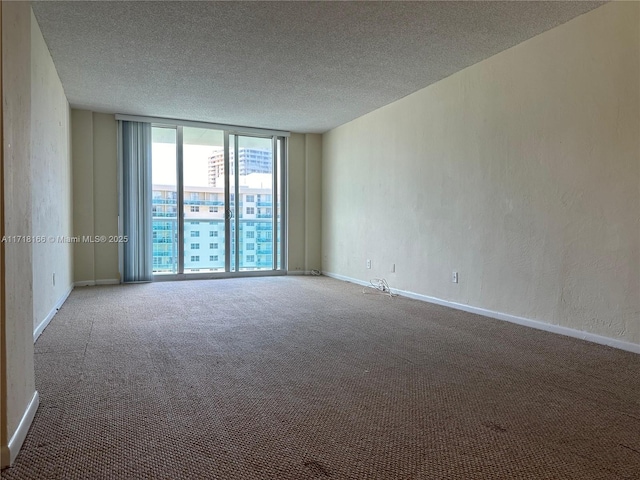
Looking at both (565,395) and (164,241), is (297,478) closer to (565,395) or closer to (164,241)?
(565,395)

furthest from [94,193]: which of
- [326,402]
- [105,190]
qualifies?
[326,402]

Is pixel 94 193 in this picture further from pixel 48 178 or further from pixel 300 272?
pixel 300 272

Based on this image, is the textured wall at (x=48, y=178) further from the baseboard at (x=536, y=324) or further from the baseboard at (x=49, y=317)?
the baseboard at (x=536, y=324)

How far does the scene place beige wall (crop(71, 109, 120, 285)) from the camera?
5910 mm

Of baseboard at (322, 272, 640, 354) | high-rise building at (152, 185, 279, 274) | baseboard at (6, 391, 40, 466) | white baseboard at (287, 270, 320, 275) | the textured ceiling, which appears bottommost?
white baseboard at (287, 270, 320, 275)

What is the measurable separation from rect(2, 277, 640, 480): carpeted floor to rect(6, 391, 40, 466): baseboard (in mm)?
35

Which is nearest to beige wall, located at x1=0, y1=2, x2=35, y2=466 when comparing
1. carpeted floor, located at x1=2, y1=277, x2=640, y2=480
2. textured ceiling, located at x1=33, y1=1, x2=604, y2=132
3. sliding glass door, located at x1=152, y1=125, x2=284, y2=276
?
carpeted floor, located at x1=2, y1=277, x2=640, y2=480

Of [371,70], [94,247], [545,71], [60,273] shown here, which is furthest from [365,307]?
[94,247]

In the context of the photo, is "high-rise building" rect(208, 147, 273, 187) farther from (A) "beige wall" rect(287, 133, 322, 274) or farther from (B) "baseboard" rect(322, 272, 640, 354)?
(B) "baseboard" rect(322, 272, 640, 354)

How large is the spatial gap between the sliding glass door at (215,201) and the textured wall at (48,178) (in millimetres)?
1534

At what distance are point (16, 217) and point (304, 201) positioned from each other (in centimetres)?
599

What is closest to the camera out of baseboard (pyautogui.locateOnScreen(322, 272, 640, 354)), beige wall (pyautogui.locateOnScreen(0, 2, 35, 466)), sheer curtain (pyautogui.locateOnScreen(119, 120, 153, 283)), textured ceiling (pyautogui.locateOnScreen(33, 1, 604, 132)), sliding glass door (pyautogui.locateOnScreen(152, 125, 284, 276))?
beige wall (pyautogui.locateOnScreen(0, 2, 35, 466))

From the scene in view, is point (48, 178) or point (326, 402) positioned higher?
point (48, 178)

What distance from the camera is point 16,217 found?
1.59 metres
